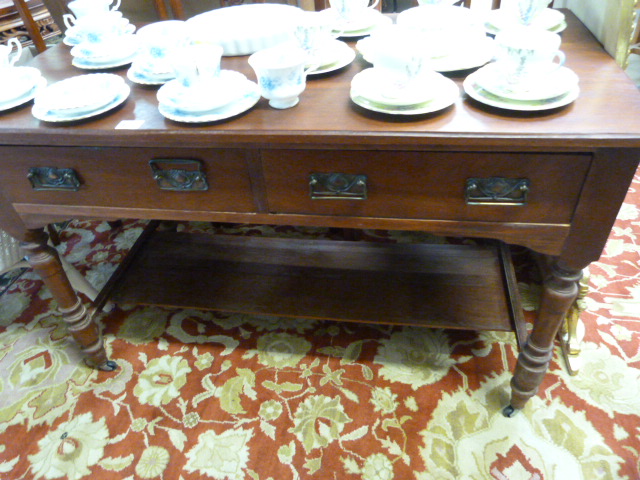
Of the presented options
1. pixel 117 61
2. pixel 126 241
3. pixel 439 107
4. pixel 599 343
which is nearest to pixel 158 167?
pixel 117 61

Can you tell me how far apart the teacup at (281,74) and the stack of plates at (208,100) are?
0.14ft

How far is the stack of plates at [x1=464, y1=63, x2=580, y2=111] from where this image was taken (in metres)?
0.65

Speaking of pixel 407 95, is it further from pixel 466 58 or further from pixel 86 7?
pixel 86 7

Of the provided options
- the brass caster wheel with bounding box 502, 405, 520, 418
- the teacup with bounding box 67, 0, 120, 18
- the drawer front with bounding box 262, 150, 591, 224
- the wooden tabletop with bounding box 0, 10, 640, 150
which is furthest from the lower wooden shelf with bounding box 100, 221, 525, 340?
the teacup with bounding box 67, 0, 120, 18

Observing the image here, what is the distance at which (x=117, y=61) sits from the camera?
3.08ft

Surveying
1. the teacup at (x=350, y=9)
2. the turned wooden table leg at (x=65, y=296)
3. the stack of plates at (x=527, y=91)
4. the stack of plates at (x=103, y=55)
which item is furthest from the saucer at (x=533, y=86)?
the turned wooden table leg at (x=65, y=296)

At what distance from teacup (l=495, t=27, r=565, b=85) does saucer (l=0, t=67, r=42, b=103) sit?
2.54 feet

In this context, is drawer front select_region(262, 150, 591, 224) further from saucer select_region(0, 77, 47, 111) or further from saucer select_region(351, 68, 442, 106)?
saucer select_region(0, 77, 47, 111)

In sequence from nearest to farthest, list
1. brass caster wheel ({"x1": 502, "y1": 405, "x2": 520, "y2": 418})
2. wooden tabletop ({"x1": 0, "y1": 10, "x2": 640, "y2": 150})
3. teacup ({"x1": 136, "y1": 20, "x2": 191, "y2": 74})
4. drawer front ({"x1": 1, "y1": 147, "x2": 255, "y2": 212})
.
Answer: wooden tabletop ({"x1": 0, "y1": 10, "x2": 640, "y2": 150}) < drawer front ({"x1": 1, "y1": 147, "x2": 255, "y2": 212}) < teacup ({"x1": 136, "y1": 20, "x2": 191, "y2": 74}) < brass caster wheel ({"x1": 502, "y1": 405, "x2": 520, "y2": 418})

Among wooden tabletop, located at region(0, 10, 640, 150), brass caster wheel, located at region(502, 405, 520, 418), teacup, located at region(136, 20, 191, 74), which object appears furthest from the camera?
brass caster wheel, located at region(502, 405, 520, 418)

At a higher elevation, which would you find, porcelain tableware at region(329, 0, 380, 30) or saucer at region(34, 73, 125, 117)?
porcelain tableware at region(329, 0, 380, 30)

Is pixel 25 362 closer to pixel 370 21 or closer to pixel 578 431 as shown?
pixel 370 21

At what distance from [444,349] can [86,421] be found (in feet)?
2.63

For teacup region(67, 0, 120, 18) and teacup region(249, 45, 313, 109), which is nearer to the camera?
teacup region(249, 45, 313, 109)
